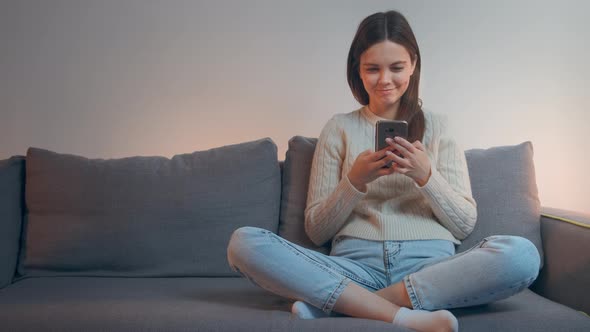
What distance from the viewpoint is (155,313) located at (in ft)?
4.21

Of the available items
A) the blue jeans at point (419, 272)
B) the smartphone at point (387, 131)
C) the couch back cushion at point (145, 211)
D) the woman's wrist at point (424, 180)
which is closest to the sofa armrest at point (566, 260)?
the blue jeans at point (419, 272)

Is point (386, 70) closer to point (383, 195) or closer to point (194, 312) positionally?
point (383, 195)

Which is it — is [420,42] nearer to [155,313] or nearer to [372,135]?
[372,135]

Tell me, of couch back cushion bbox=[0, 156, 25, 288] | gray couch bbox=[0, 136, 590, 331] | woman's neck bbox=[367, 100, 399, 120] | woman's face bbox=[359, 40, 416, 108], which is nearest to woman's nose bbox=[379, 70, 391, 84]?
woman's face bbox=[359, 40, 416, 108]

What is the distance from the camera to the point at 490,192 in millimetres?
1700

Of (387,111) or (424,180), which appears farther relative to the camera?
(387,111)

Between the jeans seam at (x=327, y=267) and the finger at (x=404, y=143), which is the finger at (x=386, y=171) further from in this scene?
the jeans seam at (x=327, y=267)

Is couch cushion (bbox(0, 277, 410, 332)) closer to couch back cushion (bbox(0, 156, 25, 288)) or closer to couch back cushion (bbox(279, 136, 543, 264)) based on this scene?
couch back cushion (bbox(0, 156, 25, 288))

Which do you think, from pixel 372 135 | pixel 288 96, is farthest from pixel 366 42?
pixel 288 96

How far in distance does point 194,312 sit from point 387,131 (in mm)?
660

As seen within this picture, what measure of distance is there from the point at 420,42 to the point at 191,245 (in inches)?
44.8

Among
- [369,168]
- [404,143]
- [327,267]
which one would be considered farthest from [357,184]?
[327,267]

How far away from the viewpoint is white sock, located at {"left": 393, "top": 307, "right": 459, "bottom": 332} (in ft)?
3.72

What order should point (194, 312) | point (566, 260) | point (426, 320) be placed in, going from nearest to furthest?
point (426, 320) < point (194, 312) < point (566, 260)
